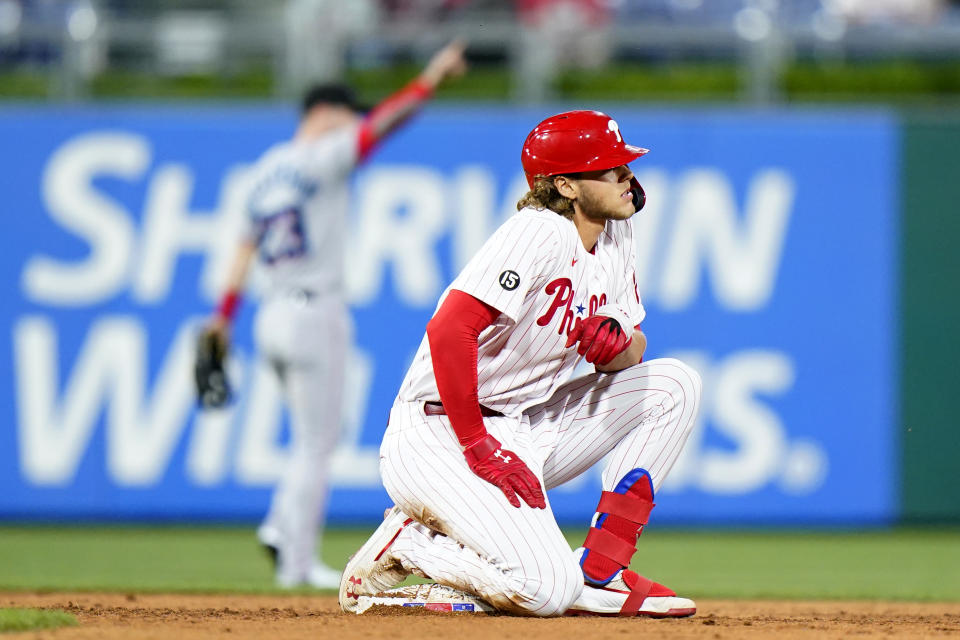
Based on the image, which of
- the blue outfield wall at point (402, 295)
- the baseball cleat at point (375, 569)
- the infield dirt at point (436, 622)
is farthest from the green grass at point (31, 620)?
the blue outfield wall at point (402, 295)

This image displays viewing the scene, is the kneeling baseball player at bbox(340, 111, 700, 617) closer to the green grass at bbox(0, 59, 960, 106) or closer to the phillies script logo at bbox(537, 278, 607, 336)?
the phillies script logo at bbox(537, 278, 607, 336)

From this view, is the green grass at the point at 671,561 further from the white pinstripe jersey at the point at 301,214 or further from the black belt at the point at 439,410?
the black belt at the point at 439,410

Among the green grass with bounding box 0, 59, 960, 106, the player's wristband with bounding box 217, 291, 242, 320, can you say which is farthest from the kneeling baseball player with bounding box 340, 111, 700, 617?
the green grass with bounding box 0, 59, 960, 106

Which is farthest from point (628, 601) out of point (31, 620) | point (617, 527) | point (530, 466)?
point (31, 620)

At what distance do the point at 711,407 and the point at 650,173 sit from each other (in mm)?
1533

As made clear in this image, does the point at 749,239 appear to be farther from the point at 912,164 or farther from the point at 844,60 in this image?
the point at 844,60

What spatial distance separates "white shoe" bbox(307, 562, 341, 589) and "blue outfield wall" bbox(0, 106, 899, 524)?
232 cm

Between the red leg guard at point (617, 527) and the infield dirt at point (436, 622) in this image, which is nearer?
the infield dirt at point (436, 622)

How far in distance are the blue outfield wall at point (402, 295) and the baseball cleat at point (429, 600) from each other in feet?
13.8

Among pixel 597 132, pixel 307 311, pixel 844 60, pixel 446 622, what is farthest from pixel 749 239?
pixel 446 622

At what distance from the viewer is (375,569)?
15.1 ft

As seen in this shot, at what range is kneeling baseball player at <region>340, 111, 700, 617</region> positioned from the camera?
4293mm

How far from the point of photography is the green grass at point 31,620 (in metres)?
4.03

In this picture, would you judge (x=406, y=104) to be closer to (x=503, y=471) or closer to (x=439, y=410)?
(x=439, y=410)
